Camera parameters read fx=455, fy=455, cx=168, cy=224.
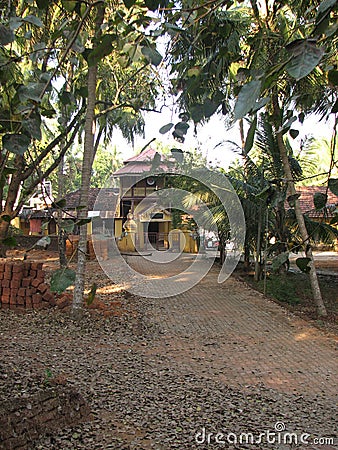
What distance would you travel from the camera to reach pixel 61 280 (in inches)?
32.3

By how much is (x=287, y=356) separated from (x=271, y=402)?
1.47m

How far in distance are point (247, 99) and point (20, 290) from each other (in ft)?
21.3

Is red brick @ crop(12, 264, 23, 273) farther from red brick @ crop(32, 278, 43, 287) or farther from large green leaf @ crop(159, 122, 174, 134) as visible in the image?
large green leaf @ crop(159, 122, 174, 134)

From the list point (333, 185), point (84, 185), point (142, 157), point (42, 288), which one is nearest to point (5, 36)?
point (333, 185)

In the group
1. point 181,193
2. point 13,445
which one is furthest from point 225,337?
point 181,193

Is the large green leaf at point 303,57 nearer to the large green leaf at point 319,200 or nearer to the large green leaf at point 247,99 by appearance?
the large green leaf at point 247,99

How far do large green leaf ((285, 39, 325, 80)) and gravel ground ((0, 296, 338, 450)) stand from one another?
8.27 feet

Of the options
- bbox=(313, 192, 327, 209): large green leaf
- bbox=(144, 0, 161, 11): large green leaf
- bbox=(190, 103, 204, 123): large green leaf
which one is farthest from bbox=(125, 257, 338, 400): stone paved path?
bbox=(144, 0, 161, 11): large green leaf

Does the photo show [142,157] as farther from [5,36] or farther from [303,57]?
[303,57]

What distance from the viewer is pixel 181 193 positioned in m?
13.8

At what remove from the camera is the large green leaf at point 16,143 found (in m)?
0.76

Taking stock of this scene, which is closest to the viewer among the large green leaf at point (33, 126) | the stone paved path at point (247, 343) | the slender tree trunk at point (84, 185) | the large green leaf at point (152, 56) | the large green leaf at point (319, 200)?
the large green leaf at point (33, 126)
